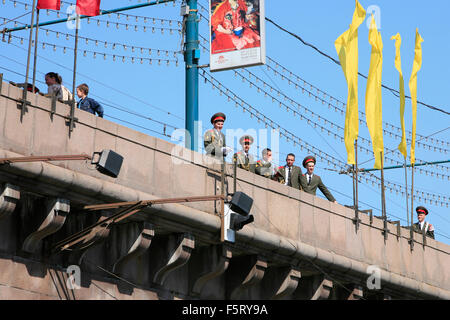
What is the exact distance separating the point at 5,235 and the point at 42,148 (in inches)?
61.2

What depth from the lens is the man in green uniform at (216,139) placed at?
2280 centimetres

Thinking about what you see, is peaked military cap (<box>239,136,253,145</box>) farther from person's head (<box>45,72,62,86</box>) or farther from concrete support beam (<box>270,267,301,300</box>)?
person's head (<box>45,72,62,86</box>)

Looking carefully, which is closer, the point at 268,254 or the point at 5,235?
the point at 5,235

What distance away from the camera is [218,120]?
23031 mm

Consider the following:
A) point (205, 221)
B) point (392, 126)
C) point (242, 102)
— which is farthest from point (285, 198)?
point (392, 126)

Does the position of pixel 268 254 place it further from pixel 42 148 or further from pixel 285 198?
pixel 42 148

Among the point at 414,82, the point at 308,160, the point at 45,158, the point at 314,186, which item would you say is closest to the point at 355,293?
the point at 314,186

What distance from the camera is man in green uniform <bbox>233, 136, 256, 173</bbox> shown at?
930 inches

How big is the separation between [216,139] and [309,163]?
3236 millimetres

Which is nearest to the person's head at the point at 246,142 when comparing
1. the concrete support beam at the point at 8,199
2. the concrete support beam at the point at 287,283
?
the concrete support beam at the point at 287,283

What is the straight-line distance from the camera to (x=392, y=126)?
34.3m

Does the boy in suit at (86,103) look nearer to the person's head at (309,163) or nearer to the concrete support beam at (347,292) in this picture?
the person's head at (309,163)

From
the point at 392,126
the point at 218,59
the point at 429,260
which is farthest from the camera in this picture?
the point at 392,126
